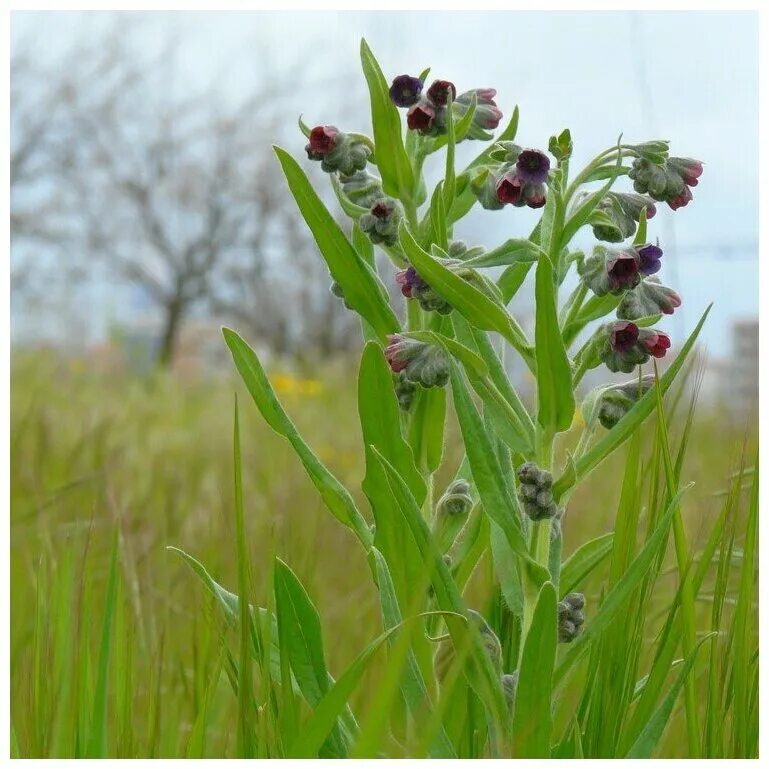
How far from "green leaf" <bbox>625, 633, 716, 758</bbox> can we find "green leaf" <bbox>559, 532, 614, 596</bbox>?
0.18 m

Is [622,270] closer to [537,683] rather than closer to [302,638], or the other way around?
[537,683]

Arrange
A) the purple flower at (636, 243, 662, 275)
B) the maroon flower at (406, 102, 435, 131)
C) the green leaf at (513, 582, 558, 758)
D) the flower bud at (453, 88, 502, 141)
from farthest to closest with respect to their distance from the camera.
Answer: the flower bud at (453, 88, 502, 141) → the maroon flower at (406, 102, 435, 131) → the purple flower at (636, 243, 662, 275) → the green leaf at (513, 582, 558, 758)

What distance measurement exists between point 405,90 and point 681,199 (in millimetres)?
399

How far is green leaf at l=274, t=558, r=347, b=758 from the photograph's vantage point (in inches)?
50.8

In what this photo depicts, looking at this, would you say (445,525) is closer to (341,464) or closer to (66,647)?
(66,647)

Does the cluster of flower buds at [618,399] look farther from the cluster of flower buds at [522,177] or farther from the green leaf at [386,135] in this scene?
the green leaf at [386,135]

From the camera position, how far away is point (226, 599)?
145 cm

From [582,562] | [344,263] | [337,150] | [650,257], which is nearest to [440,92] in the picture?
[337,150]

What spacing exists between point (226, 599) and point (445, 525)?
33 cm

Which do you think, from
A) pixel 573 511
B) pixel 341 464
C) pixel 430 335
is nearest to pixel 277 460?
pixel 341 464

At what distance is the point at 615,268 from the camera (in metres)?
1.24

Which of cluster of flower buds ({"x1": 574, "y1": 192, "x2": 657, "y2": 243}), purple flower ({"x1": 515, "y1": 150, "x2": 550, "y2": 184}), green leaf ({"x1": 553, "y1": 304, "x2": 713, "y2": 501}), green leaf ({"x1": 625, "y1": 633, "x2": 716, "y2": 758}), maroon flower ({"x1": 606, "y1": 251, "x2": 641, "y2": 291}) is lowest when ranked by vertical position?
green leaf ({"x1": 625, "y1": 633, "x2": 716, "y2": 758})

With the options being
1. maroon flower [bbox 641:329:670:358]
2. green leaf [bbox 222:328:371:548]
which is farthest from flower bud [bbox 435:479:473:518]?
maroon flower [bbox 641:329:670:358]

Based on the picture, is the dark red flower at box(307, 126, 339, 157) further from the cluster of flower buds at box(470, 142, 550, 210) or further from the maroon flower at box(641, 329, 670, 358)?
the maroon flower at box(641, 329, 670, 358)
